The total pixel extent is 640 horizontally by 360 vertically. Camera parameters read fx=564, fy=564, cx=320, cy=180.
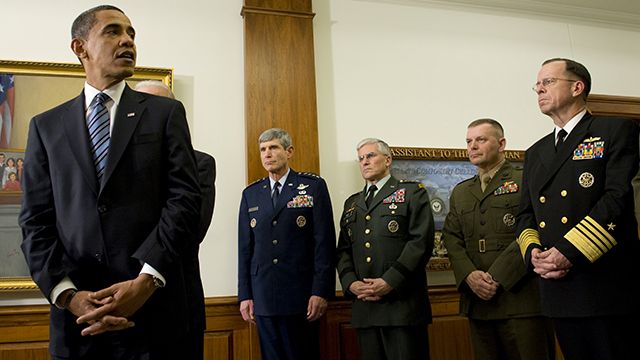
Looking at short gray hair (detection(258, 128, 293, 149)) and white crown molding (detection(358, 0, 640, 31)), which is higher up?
white crown molding (detection(358, 0, 640, 31))

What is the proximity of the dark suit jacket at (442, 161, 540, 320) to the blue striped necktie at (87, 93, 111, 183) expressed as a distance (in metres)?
1.99

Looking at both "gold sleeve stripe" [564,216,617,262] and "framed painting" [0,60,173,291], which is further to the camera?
"framed painting" [0,60,173,291]

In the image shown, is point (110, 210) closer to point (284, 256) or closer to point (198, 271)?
point (198, 271)

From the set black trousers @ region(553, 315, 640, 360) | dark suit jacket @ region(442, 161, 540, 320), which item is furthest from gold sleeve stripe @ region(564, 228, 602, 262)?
dark suit jacket @ region(442, 161, 540, 320)

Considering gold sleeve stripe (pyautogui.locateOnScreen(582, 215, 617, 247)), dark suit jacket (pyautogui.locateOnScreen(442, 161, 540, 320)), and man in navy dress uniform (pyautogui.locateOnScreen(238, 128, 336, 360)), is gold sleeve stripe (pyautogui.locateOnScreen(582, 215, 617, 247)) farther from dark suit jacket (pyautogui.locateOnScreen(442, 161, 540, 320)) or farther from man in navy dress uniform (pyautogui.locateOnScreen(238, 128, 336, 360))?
man in navy dress uniform (pyautogui.locateOnScreen(238, 128, 336, 360))

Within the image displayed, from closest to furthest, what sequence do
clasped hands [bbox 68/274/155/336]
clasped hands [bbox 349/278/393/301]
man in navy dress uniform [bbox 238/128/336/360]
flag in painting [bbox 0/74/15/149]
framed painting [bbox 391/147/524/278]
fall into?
clasped hands [bbox 68/274/155/336] < clasped hands [bbox 349/278/393/301] < man in navy dress uniform [bbox 238/128/336/360] < flag in painting [bbox 0/74/15/149] < framed painting [bbox 391/147/524/278]

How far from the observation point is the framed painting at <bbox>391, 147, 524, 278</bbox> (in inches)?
153

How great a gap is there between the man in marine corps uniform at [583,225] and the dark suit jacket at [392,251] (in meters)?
0.63

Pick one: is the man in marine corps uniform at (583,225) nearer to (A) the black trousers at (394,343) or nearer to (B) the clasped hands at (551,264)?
(B) the clasped hands at (551,264)

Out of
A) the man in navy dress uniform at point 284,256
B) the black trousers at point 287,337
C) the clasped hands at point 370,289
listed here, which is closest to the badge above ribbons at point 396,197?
the man in navy dress uniform at point 284,256

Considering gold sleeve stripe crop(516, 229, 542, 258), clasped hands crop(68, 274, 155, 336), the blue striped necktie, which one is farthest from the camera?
gold sleeve stripe crop(516, 229, 542, 258)

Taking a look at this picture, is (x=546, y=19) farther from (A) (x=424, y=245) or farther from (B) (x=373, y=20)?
(A) (x=424, y=245)

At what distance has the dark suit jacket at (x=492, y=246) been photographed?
108 inches

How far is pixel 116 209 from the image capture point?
4.62 ft
